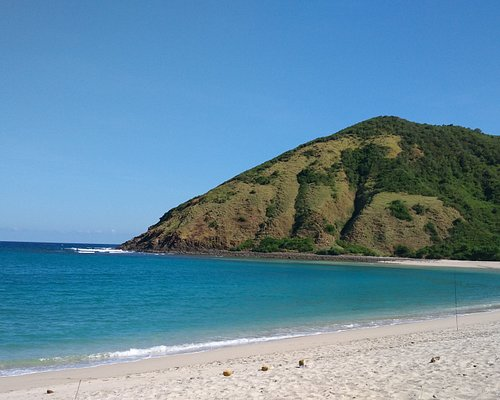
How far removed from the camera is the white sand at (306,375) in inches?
400

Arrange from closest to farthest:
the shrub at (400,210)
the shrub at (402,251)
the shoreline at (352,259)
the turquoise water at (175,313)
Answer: the turquoise water at (175,313)
the shoreline at (352,259)
the shrub at (402,251)
the shrub at (400,210)

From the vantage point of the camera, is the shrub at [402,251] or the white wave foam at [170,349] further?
the shrub at [402,251]

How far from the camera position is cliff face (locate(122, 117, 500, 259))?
338ft

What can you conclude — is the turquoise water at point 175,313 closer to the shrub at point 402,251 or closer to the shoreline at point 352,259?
the shoreline at point 352,259

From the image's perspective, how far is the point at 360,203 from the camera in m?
118

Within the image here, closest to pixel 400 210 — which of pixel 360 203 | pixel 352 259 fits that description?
pixel 360 203

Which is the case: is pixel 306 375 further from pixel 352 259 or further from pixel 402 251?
pixel 402 251

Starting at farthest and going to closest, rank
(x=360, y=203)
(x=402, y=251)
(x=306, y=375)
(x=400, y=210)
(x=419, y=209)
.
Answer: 1. (x=360, y=203)
2. (x=419, y=209)
3. (x=400, y=210)
4. (x=402, y=251)
5. (x=306, y=375)

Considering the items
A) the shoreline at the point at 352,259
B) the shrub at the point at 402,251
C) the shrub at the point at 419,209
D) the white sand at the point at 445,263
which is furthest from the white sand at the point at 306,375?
the shrub at the point at 419,209

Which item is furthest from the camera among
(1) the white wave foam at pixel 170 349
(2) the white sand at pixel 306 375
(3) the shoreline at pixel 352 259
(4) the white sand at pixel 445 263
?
(3) the shoreline at pixel 352 259

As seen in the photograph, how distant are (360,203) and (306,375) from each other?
108802 millimetres

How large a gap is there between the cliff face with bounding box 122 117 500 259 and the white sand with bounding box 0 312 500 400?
8495 centimetres

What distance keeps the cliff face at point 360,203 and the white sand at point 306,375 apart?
279 ft

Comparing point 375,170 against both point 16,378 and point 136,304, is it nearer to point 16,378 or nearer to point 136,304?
point 136,304
